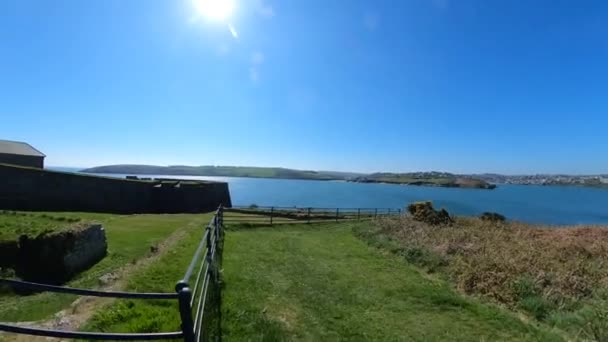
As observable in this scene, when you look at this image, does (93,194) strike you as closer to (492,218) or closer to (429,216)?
(429,216)

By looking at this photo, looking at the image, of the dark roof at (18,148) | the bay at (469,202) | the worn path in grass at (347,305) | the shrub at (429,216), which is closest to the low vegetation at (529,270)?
the worn path in grass at (347,305)

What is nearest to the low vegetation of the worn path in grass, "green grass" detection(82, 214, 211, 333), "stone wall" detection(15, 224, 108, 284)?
the worn path in grass

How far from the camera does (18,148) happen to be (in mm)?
36906

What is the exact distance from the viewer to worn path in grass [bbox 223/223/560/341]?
A: 5.89m

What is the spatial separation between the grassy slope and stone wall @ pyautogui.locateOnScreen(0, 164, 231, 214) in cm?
1101

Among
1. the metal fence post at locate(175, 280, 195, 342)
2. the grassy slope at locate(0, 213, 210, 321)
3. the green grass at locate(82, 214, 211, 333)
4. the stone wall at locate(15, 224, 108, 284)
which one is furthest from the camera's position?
the stone wall at locate(15, 224, 108, 284)

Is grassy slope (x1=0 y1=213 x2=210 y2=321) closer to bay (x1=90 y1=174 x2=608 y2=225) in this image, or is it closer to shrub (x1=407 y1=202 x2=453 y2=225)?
shrub (x1=407 y1=202 x2=453 y2=225)

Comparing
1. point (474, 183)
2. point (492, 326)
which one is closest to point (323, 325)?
point (492, 326)

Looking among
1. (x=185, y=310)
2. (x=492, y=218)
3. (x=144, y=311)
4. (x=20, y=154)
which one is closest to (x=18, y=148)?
(x=20, y=154)

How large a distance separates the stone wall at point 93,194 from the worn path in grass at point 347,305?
21.2m

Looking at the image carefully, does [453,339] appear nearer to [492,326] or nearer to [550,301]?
[492,326]

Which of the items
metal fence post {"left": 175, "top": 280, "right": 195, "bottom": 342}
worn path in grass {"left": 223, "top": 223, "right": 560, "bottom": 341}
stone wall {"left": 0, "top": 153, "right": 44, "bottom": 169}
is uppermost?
stone wall {"left": 0, "top": 153, "right": 44, "bottom": 169}

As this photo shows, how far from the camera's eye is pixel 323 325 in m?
6.11

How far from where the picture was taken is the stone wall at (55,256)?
35.8 ft
